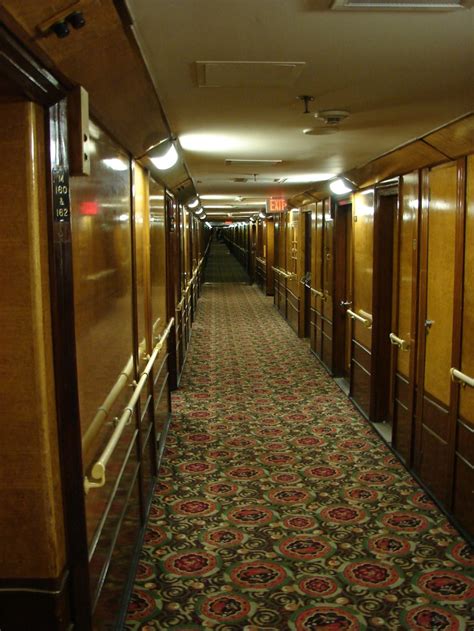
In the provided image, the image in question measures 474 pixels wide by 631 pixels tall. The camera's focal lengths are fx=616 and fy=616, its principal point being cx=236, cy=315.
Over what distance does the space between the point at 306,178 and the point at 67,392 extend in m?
6.58

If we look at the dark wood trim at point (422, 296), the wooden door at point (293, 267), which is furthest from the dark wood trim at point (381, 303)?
the wooden door at point (293, 267)

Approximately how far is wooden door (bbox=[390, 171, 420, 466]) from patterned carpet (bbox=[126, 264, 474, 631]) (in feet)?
1.02

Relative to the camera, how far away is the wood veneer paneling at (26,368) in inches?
70.4

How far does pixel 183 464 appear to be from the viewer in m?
5.07

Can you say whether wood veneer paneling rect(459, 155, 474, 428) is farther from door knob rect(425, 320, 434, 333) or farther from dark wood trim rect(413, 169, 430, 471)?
dark wood trim rect(413, 169, 430, 471)

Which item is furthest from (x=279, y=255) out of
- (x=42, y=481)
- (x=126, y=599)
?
(x=42, y=481)

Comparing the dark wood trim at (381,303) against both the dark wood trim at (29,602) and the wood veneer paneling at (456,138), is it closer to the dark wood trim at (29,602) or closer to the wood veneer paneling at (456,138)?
the wood veneer paneling at (456,138)

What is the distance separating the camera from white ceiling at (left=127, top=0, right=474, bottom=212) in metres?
2.07

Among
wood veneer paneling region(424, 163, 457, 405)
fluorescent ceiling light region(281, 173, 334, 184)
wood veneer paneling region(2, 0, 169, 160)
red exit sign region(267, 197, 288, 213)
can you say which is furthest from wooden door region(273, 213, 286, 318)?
wood veneer paneling region(2, 0, 169, 160)

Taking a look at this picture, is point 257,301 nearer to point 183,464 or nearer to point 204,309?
point 204,309

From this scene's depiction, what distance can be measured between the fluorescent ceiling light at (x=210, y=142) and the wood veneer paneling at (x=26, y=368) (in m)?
2.89

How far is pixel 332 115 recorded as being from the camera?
12.3ft

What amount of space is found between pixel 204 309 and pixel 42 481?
13288mm

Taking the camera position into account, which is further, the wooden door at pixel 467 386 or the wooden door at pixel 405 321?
the wooden door at pixel 405 321
